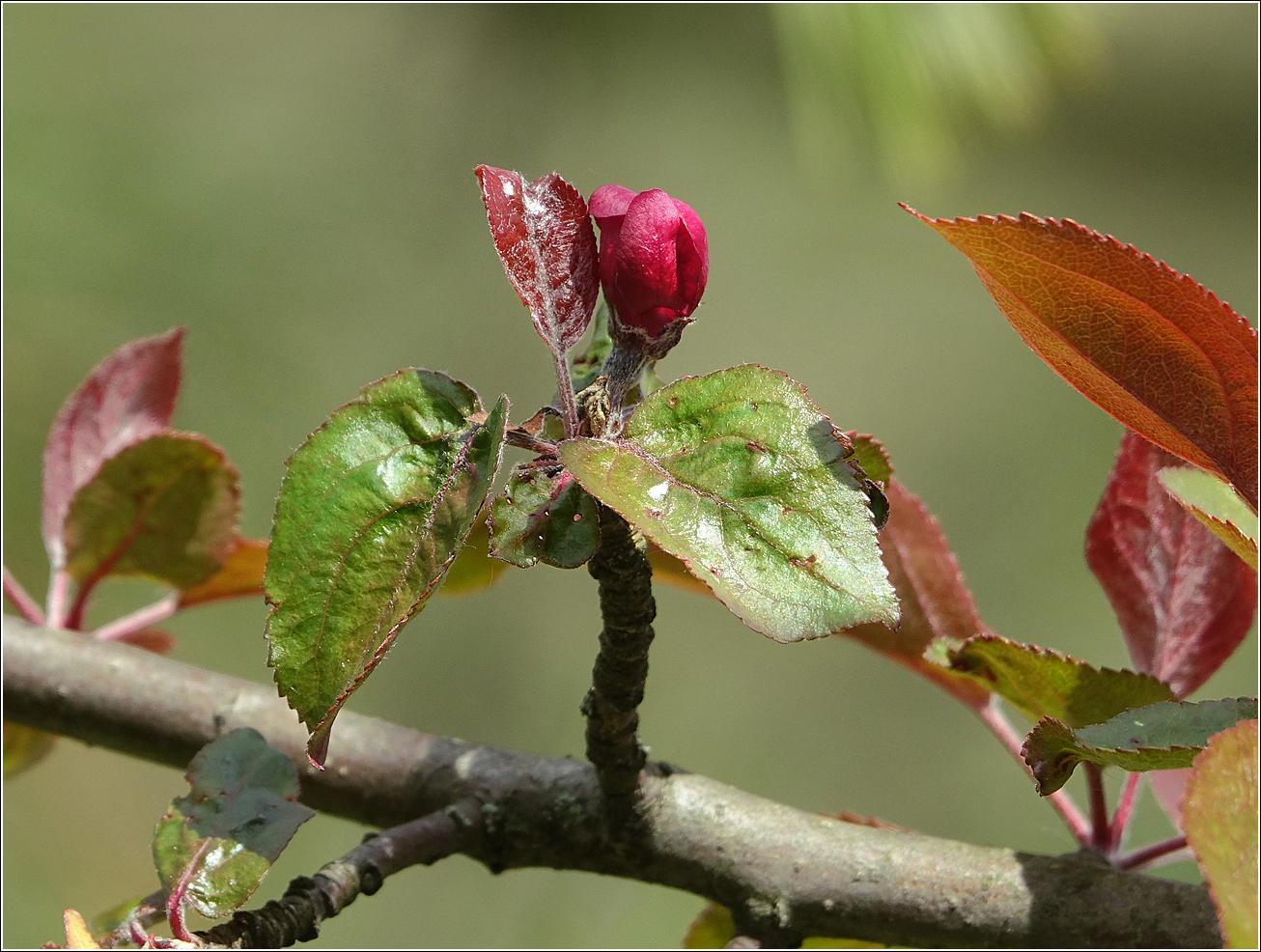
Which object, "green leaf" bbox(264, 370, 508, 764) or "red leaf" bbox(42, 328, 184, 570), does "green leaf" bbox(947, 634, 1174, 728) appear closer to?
"green leaf" bbox(264, 370, 508, 764)

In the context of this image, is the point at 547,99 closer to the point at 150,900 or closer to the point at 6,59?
the point at 6,59

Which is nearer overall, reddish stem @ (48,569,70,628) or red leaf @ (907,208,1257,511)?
red leaf @ (907,208,1257,511)

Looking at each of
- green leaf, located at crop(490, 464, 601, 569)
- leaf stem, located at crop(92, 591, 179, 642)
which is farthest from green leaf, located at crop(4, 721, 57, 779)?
green leaf, located at crop(490, 464, 601, 569)

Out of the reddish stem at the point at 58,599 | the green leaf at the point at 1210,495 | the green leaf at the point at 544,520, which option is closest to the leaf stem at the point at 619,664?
the green leaf at the point at 544,520

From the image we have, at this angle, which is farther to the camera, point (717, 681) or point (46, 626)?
point (717, 681)

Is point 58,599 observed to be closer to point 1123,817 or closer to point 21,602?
point 21,602

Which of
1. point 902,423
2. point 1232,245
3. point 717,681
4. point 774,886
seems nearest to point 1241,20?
point 1232,245

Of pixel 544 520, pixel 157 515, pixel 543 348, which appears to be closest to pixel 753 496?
pixel 544 520
